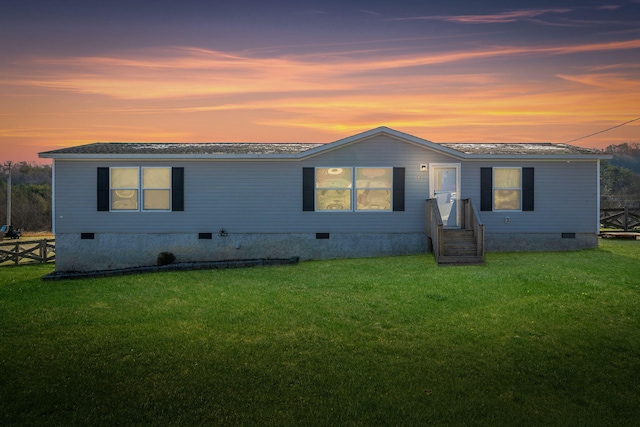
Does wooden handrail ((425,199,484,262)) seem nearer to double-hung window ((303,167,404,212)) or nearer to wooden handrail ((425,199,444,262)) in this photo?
wooden handrail ((425,199,444,262))

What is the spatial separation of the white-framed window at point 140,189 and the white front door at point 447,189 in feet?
30.7

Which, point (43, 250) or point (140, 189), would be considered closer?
point (140, 189)

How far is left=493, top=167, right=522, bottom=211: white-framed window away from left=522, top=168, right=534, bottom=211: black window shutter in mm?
108

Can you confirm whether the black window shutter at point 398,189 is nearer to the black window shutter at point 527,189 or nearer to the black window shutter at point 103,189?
the black window shutter at point 527,189

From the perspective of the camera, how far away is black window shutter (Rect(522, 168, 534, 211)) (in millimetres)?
17688

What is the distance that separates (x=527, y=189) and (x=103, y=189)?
48.8 ft

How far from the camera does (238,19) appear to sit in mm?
18125

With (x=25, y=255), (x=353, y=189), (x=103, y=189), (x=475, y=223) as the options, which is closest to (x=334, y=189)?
(x=353, y=189)

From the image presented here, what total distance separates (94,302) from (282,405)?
7.14 m

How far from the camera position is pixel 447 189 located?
699 inches

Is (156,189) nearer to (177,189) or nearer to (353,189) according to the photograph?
(177,189)

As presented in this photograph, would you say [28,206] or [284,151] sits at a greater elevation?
[284,151]

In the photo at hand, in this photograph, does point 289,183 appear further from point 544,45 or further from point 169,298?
point 544,45

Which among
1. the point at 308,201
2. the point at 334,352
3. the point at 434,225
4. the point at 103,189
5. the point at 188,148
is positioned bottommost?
the point at 334,352
